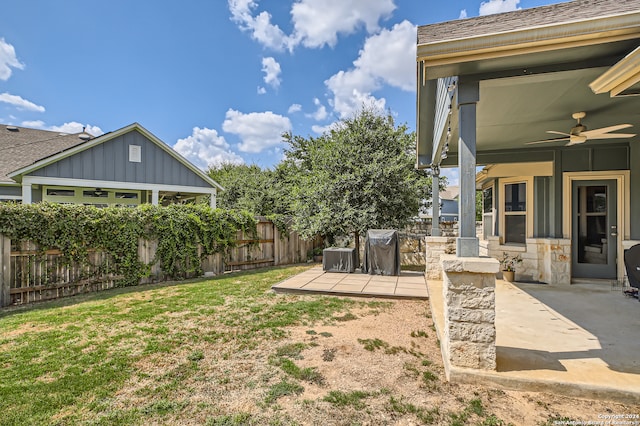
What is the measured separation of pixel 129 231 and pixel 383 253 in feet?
17.8

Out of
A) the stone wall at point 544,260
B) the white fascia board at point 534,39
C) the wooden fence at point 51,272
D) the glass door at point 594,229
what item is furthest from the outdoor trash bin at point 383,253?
the white fascia board at point 534,39

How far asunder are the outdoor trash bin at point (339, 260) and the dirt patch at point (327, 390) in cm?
391

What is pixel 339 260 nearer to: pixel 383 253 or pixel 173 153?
pixel 383 253

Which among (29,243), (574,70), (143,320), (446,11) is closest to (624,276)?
(574,70)

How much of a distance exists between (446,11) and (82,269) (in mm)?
9084

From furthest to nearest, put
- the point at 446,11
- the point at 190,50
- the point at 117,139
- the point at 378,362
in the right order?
the point at 190,50, the point at 117,139, the point at 446,11, the point at 378,362

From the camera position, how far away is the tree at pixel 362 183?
8.36m

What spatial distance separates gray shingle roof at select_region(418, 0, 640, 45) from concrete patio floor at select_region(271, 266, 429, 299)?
3.89 m

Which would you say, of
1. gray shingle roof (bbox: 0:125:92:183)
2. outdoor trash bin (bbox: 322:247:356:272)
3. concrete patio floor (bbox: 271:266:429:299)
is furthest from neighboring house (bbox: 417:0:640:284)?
gray shingle roof (bbox: 0:125:92:183)

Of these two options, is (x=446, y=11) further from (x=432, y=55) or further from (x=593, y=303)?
(x=593, y=303)

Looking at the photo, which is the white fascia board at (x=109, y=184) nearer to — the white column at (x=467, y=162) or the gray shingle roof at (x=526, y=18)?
the gray shingle roof at (x=526, y=18)

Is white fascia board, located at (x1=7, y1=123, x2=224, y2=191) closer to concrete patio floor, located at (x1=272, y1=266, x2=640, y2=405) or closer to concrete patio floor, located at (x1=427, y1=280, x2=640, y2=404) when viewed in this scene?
concrete patio floor, located at (x1=272, y1=266, x2=640, y2=405)

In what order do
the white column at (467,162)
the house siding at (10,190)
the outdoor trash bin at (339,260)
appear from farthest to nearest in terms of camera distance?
the house siding at (10,190), the outdoor trash bin at (339,260), the white column at (467,162)

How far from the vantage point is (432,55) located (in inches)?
95.0
